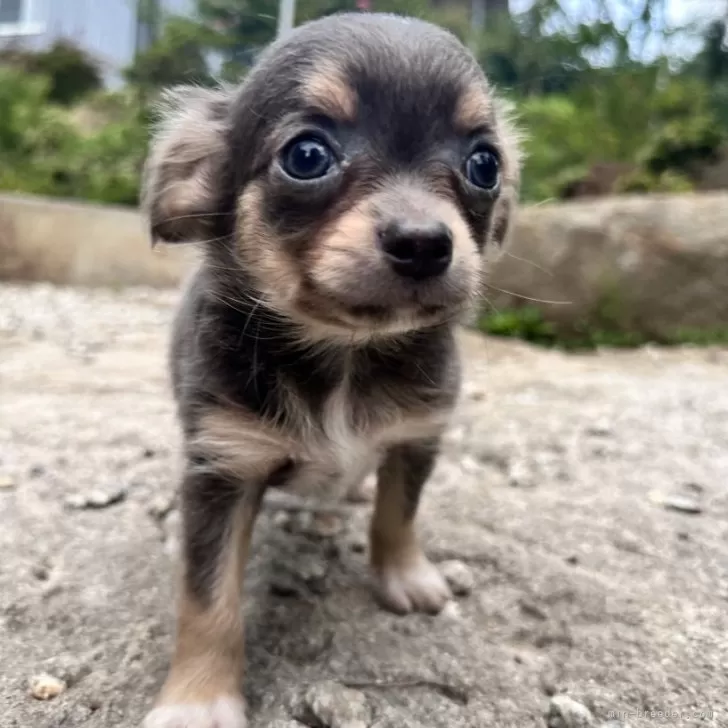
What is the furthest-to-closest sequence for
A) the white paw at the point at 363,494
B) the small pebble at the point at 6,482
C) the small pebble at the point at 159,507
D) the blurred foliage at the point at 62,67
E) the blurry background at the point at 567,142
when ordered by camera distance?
the blurred foliage at the point at 62,67, the blurry background at the point at 567,142, the white paw at the point at 363,494, the small pebble at the point at 6,482, the small pebble at the point at 159,507

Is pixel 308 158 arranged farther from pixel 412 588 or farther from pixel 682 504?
pixel 682 504

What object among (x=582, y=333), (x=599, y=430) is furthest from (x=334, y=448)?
(x=582, y=333)

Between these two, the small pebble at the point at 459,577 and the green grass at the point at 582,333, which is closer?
the small pebble at the point at 459,577

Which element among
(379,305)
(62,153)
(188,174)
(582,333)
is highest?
(188,174)

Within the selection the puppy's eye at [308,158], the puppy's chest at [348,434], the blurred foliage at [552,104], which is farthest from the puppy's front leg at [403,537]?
the blurred foliage at [552,104]

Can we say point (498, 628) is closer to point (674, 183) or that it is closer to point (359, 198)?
point (359, 198)

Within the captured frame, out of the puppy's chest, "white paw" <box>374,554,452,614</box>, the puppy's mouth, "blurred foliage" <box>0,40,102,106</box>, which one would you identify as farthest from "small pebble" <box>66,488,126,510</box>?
"blurred foliage" <box>0,40,102,106</box>

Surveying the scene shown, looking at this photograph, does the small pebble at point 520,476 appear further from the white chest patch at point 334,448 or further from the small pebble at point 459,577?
the white chest patch at point 334,448
